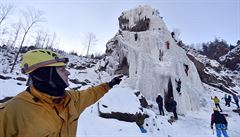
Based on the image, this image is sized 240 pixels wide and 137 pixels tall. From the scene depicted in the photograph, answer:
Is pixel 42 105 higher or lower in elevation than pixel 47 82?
lower

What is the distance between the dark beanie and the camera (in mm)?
2307

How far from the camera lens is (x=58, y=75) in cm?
245

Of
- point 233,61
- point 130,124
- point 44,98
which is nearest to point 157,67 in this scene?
point 130,124

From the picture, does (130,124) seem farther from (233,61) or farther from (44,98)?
(233,61)

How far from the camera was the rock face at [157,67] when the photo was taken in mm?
20656

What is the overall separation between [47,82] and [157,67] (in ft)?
64.3

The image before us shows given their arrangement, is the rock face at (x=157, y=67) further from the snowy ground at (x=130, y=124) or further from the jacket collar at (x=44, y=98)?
the jacket collar at (x=44, y=98)

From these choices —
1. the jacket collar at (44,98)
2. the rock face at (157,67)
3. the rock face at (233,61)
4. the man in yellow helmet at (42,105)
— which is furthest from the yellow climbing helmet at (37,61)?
A: the rock face at (233,61)

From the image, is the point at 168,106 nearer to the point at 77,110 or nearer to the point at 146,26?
the point at 146,26

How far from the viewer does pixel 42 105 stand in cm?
219

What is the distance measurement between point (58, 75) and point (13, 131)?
0.66m

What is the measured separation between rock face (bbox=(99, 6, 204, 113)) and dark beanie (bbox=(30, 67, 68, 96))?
59.5ft

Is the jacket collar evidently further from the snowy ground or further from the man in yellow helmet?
the snowy ground

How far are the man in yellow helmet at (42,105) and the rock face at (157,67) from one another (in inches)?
712
